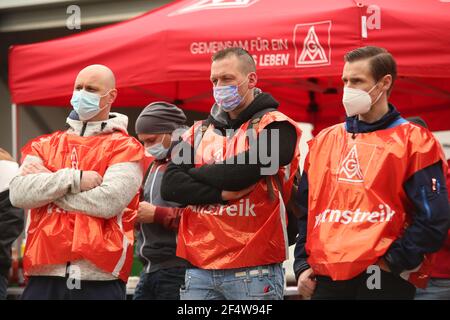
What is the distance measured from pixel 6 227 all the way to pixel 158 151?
1080mm

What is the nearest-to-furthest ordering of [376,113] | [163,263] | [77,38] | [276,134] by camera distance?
[376,113] → [276,134] → [163,263] → [77,38]

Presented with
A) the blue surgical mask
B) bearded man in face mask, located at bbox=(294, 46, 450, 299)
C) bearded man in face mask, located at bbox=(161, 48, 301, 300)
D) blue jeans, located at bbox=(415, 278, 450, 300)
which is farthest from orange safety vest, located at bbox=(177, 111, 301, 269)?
blue jeans, located at bbox=(415, 278, 450, 300)

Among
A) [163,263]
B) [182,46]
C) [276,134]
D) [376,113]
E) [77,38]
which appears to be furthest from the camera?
[77,38]

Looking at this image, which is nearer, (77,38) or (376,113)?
(376,113)

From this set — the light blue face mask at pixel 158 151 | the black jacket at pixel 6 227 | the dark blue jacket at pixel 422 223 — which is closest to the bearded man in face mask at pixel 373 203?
the dark blue jacket at pixel 422 223

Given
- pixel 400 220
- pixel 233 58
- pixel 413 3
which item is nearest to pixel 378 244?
pixel 400 220

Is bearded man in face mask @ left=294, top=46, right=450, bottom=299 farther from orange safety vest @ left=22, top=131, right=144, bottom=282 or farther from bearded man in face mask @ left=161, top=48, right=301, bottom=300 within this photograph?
orange safety vest @ left=22, top=131, right=144, bottom=282

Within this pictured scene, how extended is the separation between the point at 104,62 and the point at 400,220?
A: 3.00 m

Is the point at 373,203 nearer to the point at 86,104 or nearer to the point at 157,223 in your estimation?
the point at 86,104

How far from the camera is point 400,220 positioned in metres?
3.45

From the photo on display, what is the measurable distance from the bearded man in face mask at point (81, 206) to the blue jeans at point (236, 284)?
392mm

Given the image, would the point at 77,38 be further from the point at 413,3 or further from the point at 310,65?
the point at 413,3

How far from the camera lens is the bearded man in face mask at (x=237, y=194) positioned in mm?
3828

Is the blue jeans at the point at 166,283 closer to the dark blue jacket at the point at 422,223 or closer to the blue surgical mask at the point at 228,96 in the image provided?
the blue surgical mask at the point at 228,96
